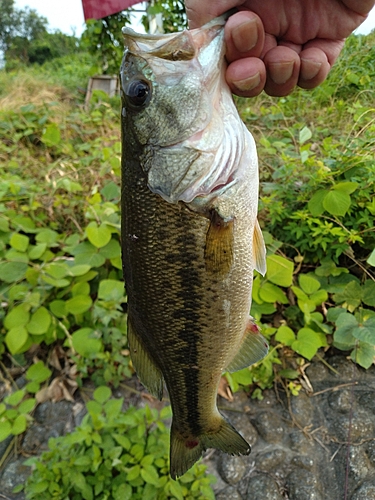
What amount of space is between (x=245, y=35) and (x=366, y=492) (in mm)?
2236

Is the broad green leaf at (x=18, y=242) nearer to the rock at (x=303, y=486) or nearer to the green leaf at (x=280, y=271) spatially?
the green leaf at (x=280, y=271)

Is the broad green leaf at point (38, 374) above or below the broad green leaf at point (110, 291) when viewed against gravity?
below

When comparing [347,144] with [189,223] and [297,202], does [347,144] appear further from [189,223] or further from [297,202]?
[189,223]

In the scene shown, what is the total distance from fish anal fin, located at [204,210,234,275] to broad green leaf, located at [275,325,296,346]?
1.21 metres

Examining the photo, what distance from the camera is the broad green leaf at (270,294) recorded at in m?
2.31

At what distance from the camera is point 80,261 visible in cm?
247

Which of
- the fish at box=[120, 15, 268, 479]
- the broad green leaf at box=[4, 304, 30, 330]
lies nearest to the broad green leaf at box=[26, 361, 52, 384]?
the broad green leaf at box=[4, 304, 30, 330]

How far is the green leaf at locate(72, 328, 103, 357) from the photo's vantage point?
2.13m

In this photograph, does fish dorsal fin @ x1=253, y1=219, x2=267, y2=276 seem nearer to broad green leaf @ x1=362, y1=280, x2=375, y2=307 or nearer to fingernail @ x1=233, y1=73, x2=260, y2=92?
fingernail @ x1=233, y1=73, x2=260, y2=92

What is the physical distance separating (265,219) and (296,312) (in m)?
0.77

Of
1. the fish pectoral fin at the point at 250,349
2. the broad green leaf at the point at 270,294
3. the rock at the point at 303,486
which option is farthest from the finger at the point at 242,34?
the rock at the point at 303,486

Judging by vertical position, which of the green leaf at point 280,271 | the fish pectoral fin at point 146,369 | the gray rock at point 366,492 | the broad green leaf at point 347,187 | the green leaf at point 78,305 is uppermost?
the broad green leaf at point 347,187

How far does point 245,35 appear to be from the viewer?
1.13 metres

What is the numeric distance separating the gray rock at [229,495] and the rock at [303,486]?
286 mm
